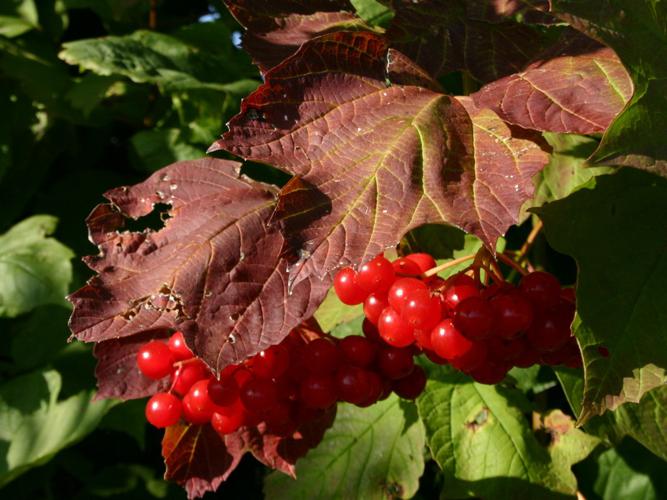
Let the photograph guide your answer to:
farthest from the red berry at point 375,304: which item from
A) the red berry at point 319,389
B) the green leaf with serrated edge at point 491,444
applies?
the green leaf with serrated edge at point 491,444

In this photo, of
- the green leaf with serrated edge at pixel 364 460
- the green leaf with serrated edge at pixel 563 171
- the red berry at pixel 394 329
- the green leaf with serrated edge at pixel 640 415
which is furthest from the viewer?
the green leaf with serrated edge at pixel 364 460

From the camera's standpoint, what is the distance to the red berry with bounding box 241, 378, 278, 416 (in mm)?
1081

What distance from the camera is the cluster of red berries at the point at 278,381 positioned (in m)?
1.10

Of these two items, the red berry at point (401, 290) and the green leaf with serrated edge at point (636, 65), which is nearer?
the green leaf with serrated edge at point (636, 65)

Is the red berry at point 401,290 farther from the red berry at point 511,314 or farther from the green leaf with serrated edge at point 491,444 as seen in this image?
the green leaf with serrated edge at point 491,444

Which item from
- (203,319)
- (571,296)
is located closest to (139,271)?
(203,319)

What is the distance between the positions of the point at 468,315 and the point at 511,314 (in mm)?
57

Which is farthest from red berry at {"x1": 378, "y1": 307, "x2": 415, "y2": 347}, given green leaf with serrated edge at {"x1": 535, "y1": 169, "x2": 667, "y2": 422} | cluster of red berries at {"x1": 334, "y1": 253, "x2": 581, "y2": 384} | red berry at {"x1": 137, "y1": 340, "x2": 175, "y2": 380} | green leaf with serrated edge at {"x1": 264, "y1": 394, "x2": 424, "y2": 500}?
green leaf with serrated edge at {"x1": 264, "y1": 394, "x2": 424, "y2": 500}

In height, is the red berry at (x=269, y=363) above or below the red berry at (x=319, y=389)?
above

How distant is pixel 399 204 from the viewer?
92 cm

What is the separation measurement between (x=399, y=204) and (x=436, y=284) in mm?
190

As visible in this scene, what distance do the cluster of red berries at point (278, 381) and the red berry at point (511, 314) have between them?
18 centimetres

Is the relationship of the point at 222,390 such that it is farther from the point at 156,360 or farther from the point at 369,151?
the point at 369,151

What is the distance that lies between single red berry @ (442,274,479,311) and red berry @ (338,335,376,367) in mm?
155
